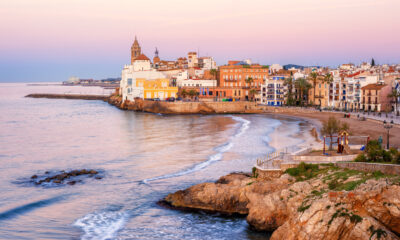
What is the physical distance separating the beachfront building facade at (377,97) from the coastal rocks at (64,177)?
56358 millimetres

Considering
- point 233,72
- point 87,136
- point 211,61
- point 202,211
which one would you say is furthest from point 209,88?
point 202,211

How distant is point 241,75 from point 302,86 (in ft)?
89.5

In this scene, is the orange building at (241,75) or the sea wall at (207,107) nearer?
the sea wall at (207,107)

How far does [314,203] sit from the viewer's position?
16.9 meters

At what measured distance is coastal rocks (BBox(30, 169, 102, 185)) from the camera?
30.7m

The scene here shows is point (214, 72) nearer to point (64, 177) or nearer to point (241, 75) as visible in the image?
point (241, 75)

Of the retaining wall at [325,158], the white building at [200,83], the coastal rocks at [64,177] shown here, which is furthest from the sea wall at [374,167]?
the white building at [200,83]

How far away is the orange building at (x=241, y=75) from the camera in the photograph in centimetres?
11212

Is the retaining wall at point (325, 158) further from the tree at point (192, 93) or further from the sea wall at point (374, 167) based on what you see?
the tree at point (192, 93)

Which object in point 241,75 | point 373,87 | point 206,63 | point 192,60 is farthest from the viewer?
point 192,60

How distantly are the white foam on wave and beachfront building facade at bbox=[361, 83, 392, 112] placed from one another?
6166cm

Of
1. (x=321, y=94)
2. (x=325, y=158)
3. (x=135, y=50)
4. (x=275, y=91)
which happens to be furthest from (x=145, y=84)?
(x=325, y=158)

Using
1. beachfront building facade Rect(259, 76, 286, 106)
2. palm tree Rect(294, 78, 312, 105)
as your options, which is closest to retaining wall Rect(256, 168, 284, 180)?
palm tree Rect(294, 78, 312, 105)

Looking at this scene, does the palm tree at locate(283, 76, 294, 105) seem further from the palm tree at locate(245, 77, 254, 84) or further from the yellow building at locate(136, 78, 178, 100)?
the yellow building at locate(136, 78, 178, 100)
